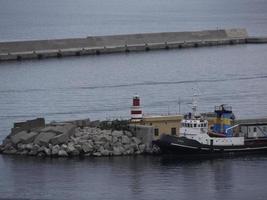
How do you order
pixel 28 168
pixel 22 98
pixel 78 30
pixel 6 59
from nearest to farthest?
pixel 28 168 → pixel 22 98 → pixel 6 59 → pixel 78 30

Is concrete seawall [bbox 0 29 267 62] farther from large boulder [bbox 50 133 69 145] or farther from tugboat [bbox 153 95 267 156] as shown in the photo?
tugboat [bbox 153 95 267 156]

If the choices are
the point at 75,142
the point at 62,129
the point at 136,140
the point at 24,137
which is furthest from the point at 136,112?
the point at 24,137

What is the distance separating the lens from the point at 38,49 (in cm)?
7250

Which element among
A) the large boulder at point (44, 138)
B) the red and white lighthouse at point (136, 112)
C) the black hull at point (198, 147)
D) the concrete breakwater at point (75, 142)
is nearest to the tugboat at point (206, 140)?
the black hull at point (198, 147)

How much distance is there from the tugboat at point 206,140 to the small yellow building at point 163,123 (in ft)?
2.00

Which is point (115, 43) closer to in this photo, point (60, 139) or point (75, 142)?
point (75, 142)

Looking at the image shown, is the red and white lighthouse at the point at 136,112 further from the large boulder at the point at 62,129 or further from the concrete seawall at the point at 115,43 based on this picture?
the concrete seawall at the point at 115,43

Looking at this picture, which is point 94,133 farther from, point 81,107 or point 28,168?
point 81,107

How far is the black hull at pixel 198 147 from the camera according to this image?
34.8 m

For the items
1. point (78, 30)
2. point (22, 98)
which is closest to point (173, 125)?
point (22, 98)

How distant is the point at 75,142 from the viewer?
3497 centimetres

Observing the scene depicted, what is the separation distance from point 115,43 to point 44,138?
42.1 meters

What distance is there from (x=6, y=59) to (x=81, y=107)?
79.9 ft

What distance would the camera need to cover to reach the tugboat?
34906 mm
